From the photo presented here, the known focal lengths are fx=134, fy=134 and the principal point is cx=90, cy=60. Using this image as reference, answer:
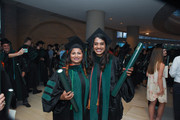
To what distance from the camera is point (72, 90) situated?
165 centimetres

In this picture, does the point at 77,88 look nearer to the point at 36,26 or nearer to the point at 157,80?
the point at 157,80

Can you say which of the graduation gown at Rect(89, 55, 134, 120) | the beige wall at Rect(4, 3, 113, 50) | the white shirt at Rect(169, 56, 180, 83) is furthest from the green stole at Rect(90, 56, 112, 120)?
the beige wall at Rect(4, 3, 113, 50)

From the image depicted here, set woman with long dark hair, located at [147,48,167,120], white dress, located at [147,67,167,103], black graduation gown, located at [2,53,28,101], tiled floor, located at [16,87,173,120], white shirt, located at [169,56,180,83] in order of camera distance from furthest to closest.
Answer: black graduation gown, located at [2,53,28,101], tiled floor, located at [16,87,173,120], white dress, located at [147,67,167,103], woman with long dark hair, located at [147,48,167,120], white shirt, located at [169,56,180,83]

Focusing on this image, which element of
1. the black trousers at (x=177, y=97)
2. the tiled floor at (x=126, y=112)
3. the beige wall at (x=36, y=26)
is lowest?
the tiled floor at (x=126, y=112)

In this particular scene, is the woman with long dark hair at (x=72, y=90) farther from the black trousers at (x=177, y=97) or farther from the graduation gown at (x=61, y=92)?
the black trousers at (x=177, y=97)

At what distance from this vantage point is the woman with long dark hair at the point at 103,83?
5.53 feet

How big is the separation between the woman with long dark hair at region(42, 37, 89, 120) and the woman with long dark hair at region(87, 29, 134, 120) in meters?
0.10

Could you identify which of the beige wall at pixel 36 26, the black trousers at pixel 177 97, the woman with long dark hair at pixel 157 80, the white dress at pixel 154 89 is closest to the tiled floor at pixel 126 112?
the woman with long dark hair at pixel 157 80

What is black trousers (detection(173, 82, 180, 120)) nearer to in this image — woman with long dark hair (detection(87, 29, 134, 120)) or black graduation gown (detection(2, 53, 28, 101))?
woman with long dark hair (detection(87, 29, 134, 120))

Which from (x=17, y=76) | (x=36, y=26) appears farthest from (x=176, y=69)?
(x=36, y=26)

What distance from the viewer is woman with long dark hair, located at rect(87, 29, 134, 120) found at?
1687 mm

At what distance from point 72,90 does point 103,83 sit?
0.40m

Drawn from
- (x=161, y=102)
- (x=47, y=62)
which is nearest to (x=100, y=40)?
(x=161, y=102)

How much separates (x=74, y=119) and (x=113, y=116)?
50 centimetres
